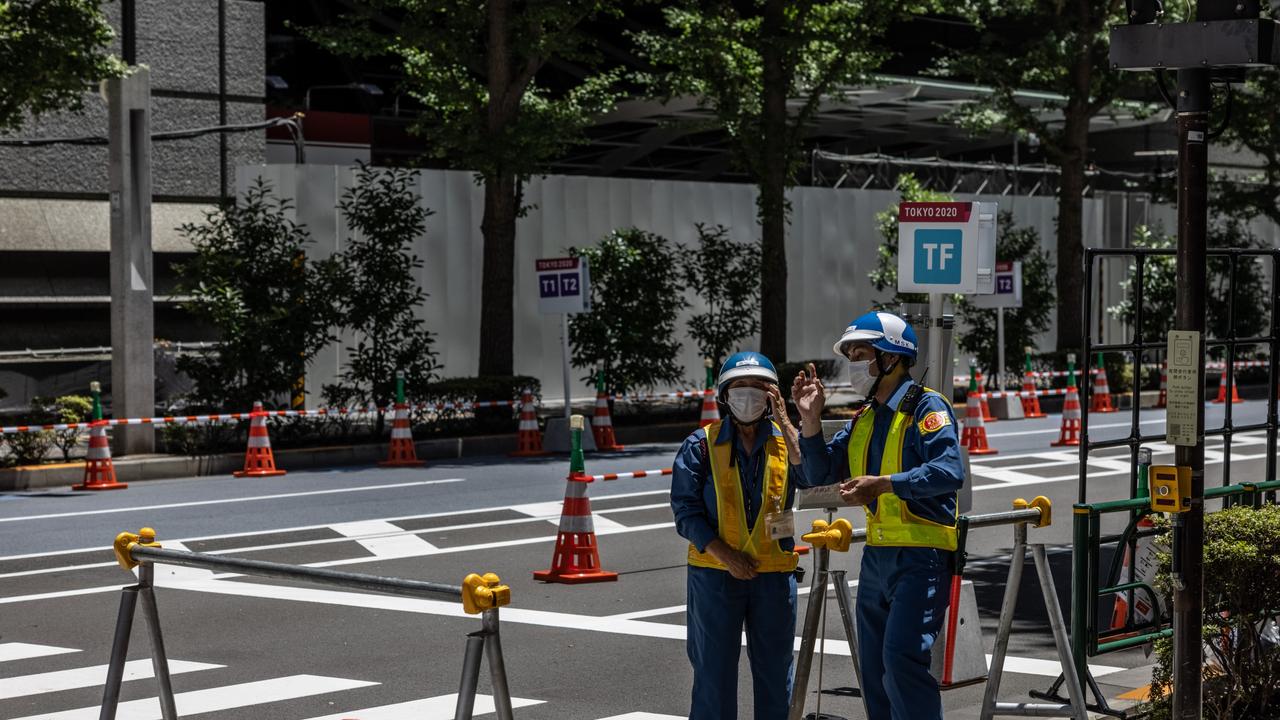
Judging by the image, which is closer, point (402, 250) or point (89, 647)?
point (89, 647)

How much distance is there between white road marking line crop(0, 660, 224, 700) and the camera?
9047mm

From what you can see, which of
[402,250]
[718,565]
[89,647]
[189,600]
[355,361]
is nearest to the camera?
[718,565]

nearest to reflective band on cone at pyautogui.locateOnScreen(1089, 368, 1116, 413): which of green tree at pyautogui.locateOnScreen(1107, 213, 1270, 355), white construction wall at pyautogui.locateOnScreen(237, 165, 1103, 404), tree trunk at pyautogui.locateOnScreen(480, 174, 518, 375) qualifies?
green tree at pyautogui.locateOnScreen(1107, 213, 1270, 355)

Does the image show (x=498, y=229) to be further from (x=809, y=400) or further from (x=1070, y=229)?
(x=809, y=400)

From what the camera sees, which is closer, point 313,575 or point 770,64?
point 313,575

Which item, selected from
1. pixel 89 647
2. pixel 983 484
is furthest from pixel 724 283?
pixel 89 647

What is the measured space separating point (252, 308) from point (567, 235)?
28.4 feet

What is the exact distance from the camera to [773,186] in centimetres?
2748

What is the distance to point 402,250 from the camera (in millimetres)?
25406

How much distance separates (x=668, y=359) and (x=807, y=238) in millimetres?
8248

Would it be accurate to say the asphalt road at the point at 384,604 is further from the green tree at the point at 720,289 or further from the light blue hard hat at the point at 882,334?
the green tree at the point at 720,289

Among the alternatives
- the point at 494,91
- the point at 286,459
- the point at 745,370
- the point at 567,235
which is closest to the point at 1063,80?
the point at 567,235

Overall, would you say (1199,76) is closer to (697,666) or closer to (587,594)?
(697,666)

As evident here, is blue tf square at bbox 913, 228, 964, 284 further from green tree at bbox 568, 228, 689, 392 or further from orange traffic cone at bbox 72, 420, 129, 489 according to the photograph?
green tree at bbox 568, 228, 689, 392
